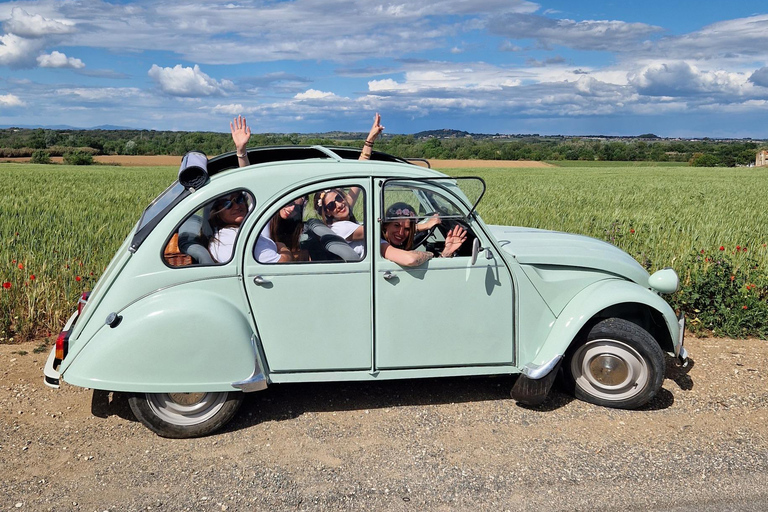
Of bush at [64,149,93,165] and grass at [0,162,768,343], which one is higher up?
bush at [64,149,93,165]

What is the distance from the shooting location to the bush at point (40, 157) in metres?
55.7

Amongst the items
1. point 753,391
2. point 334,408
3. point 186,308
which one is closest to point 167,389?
point 186,308

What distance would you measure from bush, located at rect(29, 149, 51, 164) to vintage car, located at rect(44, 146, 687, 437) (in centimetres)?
5792

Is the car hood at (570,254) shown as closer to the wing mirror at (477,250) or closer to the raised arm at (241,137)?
the wing mirror at (477,250)

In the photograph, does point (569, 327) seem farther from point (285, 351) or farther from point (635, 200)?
point (635, 200)

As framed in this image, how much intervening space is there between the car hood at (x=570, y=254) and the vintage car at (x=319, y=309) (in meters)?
0.03

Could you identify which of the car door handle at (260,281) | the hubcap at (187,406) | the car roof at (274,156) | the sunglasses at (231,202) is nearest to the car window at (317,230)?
the car door handle at (260,281)

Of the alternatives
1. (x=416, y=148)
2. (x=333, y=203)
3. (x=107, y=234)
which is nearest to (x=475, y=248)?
(x=333, y=203)

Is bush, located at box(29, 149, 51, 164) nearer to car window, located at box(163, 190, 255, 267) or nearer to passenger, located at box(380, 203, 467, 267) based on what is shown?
car window, located at box(163, 190, 255, 267)

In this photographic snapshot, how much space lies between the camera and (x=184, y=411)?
4.44m

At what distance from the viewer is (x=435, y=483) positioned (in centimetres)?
385

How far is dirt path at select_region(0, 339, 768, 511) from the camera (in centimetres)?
368

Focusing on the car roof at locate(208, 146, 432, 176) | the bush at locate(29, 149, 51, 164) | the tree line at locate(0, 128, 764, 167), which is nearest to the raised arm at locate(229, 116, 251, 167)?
the car roof at locate(208, 146, 432, 176)

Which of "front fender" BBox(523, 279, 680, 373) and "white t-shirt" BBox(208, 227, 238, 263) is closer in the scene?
"white t-shirt" BBox(208, 227, 238, 263)
